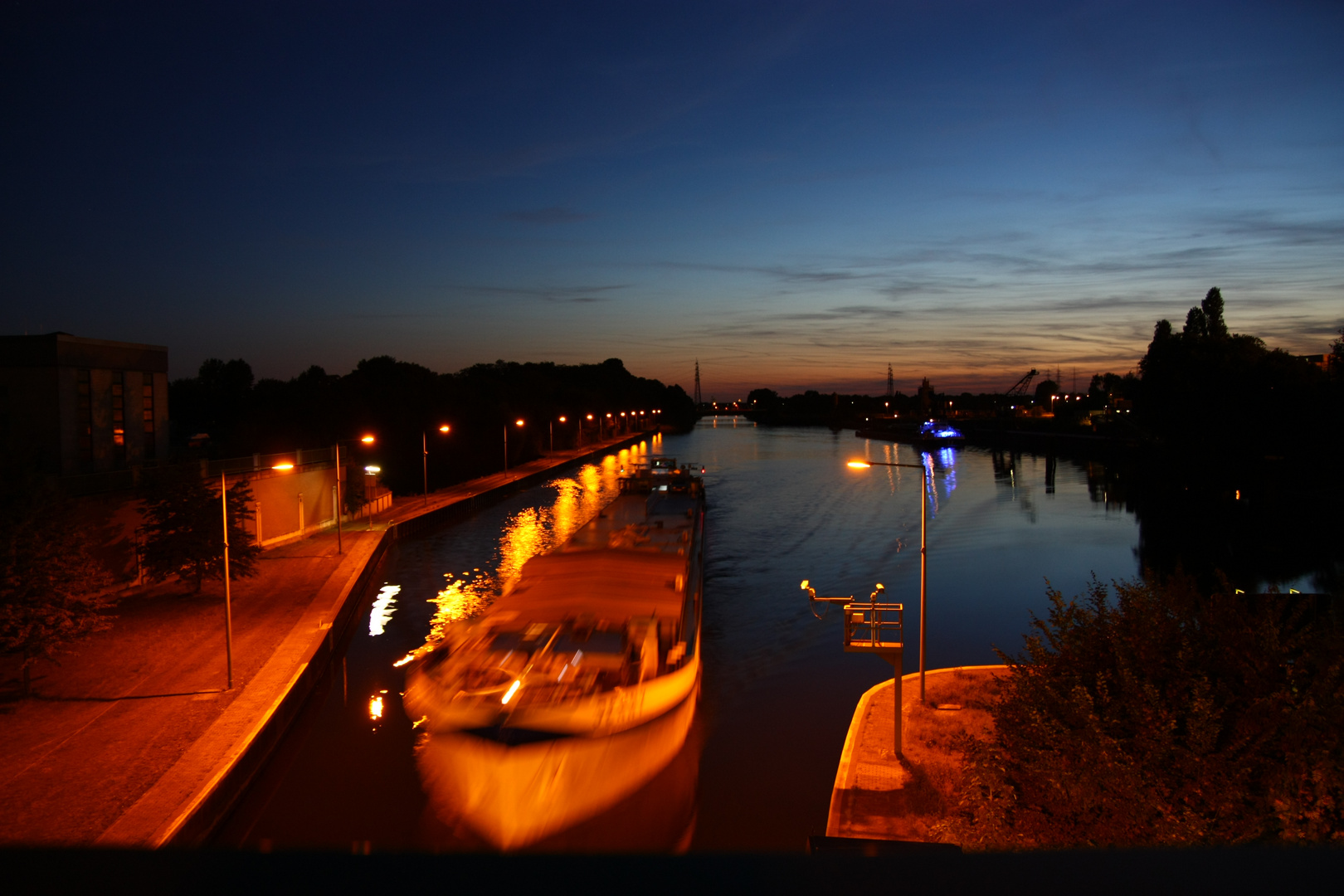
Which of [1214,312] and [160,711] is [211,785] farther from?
[1214,312]

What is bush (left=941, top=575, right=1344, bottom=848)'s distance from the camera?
8.64 meters

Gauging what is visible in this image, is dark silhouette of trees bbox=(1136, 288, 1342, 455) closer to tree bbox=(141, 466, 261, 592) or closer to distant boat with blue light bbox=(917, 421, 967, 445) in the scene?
distant boat with blue light bbox=(917, 421, 967, 445)

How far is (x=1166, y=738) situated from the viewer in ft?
30.0

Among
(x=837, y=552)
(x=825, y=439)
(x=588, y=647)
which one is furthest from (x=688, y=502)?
(x=825, y=439)

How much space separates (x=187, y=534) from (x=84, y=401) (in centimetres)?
1312

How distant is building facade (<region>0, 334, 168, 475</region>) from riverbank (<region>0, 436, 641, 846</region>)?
9.77 meters

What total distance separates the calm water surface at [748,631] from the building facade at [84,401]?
11.2 m

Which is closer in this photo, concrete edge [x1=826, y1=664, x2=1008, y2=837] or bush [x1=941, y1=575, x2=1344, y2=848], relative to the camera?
bush [x1=941, y1=575, x2=1344, y2=848]

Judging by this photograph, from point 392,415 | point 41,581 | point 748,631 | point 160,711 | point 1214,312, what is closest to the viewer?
point 160,711

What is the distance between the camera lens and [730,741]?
1589 cm

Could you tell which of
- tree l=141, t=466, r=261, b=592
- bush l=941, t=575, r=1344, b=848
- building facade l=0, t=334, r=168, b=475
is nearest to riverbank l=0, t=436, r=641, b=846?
tree l=141, t=466, r=261, b=592

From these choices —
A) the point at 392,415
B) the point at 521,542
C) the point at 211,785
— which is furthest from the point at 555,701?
the point at 392,415

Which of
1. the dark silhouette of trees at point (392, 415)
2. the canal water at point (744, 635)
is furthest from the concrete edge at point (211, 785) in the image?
the dark silhouette of trees at point (392, 415)

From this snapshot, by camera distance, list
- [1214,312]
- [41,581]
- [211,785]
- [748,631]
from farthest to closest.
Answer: [1214,312]
[748,631]
[41,581]
[211,785]
